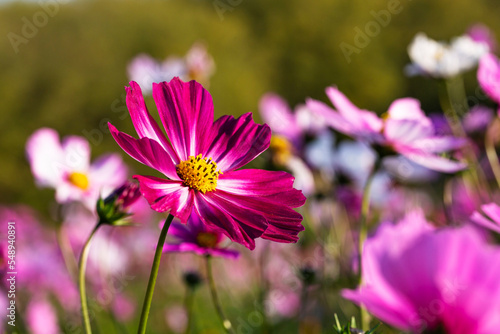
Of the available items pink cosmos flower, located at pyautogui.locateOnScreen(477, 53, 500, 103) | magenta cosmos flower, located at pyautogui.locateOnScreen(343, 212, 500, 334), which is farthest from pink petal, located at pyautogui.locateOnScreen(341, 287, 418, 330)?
pink cosmos flower, located at pyautogui.locateOnScreen(477, 53, 500, 103)

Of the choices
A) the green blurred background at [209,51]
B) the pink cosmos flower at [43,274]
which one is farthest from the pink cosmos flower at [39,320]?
the green blurred background at [209,51]

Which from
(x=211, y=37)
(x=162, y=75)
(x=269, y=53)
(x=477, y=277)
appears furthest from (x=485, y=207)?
(x=269, y=53)

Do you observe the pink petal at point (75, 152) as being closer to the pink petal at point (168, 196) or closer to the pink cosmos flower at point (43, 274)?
the pink cosmos flower at point (43, 274)

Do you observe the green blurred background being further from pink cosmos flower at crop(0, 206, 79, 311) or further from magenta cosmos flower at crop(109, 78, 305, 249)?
magenta cosmos flower at crop(109, 78, 305, 249)

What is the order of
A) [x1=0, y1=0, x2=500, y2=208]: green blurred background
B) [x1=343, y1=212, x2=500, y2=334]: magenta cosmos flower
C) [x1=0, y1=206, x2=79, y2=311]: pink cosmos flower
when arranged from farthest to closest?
[x1=0, y1=0, x2=500, y2=208]: green blurred background → [x1=0, y1=206, x2=79, y2=311]: pink cosmos flower → [x1=343, y1=212, x2=500, y2=334]: magenta cosmos flower

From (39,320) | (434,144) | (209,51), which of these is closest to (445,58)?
(434,144)

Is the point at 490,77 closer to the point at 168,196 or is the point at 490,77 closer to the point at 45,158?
the point at 168,196

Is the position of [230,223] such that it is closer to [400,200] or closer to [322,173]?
[322,173]
